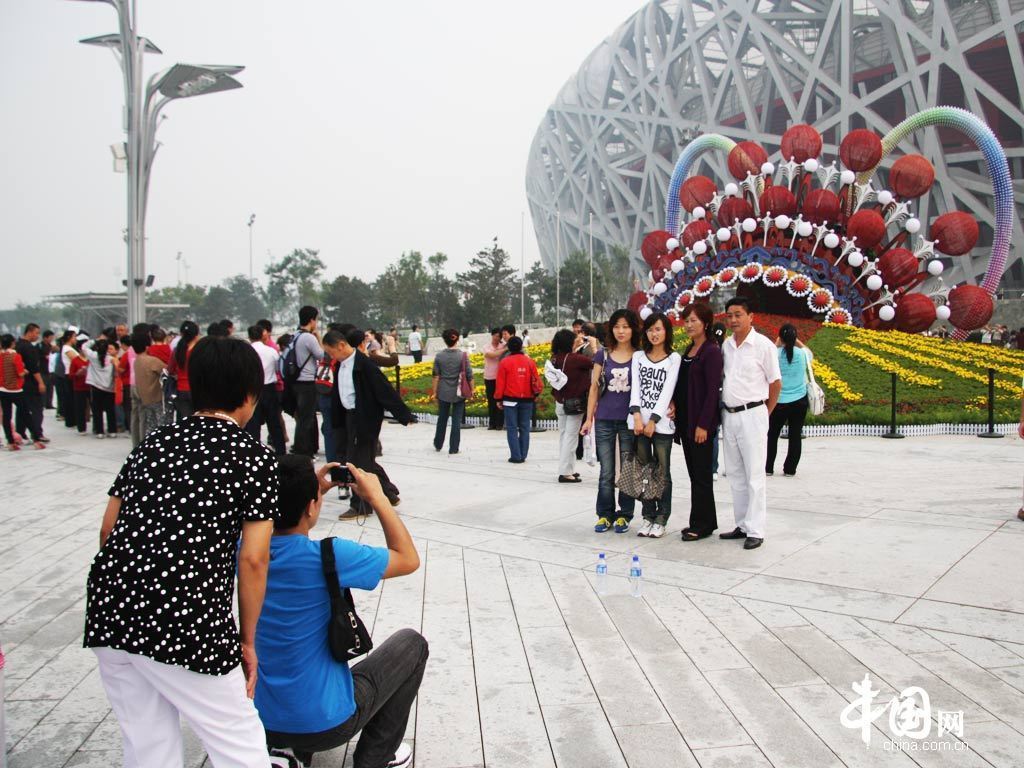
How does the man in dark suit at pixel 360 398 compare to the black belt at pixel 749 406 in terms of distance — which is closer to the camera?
the black belt at pixel 749 406

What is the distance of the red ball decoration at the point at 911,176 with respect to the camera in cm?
2328

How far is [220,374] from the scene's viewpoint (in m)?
2.46

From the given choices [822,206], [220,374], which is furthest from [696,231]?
[220,374]

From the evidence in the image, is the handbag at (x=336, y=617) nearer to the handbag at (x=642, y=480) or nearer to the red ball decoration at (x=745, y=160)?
the handbag at (x=642, y=480)

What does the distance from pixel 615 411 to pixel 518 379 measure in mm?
3875

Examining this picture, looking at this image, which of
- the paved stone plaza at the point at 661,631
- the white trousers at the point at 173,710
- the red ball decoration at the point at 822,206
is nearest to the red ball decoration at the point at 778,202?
the red ball decoration at the point at 822,206

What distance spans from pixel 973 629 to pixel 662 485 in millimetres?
2430

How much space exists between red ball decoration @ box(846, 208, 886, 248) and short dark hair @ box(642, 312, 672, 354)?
702 inches

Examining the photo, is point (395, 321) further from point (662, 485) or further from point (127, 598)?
point (127, 598)

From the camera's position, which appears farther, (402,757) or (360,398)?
(360,398)

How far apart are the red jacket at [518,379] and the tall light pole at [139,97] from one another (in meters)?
7.87

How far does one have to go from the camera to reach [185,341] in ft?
32.5

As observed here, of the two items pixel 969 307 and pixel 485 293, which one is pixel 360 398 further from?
pixel 485 293

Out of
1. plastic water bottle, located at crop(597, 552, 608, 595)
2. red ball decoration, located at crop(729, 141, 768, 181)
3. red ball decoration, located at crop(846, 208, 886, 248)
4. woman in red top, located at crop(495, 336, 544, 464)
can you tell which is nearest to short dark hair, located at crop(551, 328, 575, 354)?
woman in red top, located at crop(495, 336, 544, 464)
